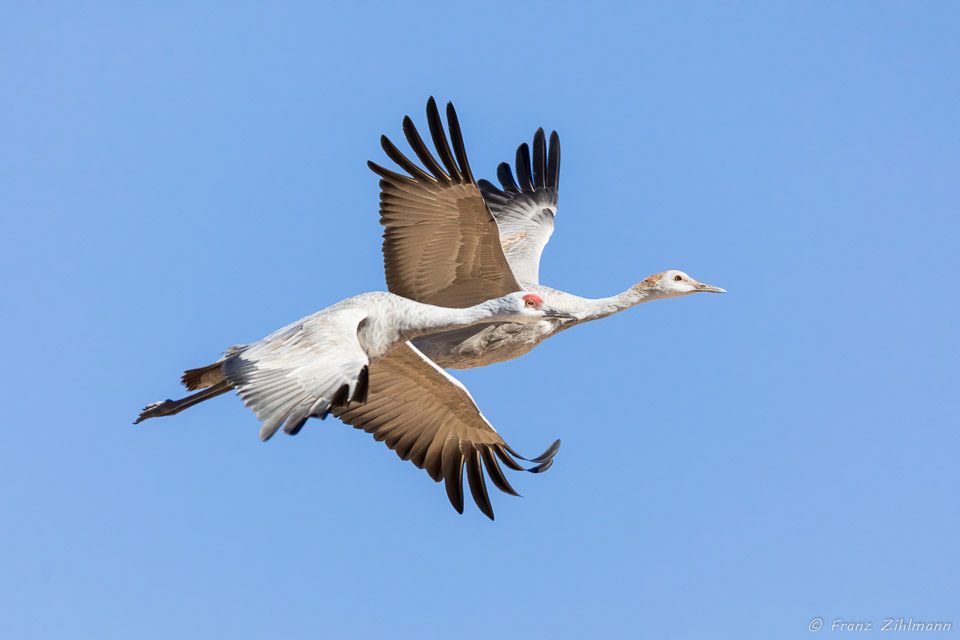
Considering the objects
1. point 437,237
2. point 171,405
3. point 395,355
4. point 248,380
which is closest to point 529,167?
point 437,237

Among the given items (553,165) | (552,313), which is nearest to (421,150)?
(552,313)

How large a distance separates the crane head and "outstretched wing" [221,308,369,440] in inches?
175

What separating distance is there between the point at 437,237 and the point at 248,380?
3.12m

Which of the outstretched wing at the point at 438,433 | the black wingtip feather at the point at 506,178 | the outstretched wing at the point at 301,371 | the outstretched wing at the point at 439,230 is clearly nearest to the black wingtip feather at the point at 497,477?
the outstretched wing at the point at 438,433

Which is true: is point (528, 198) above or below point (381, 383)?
above

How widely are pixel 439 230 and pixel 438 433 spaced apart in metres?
2.00

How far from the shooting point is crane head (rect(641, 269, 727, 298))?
12.6 meters

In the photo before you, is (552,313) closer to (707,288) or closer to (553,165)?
(707,288)

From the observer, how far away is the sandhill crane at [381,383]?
26.2 ft

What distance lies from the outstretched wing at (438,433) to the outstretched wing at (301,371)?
69.4 inches

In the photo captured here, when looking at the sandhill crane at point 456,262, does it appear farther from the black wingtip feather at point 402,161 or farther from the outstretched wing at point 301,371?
the outstretched wing at point 301,371

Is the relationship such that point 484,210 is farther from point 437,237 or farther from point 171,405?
point 171,405

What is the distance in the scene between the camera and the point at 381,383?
10.8 m

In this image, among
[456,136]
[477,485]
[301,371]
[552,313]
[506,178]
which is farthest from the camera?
[506,178]
